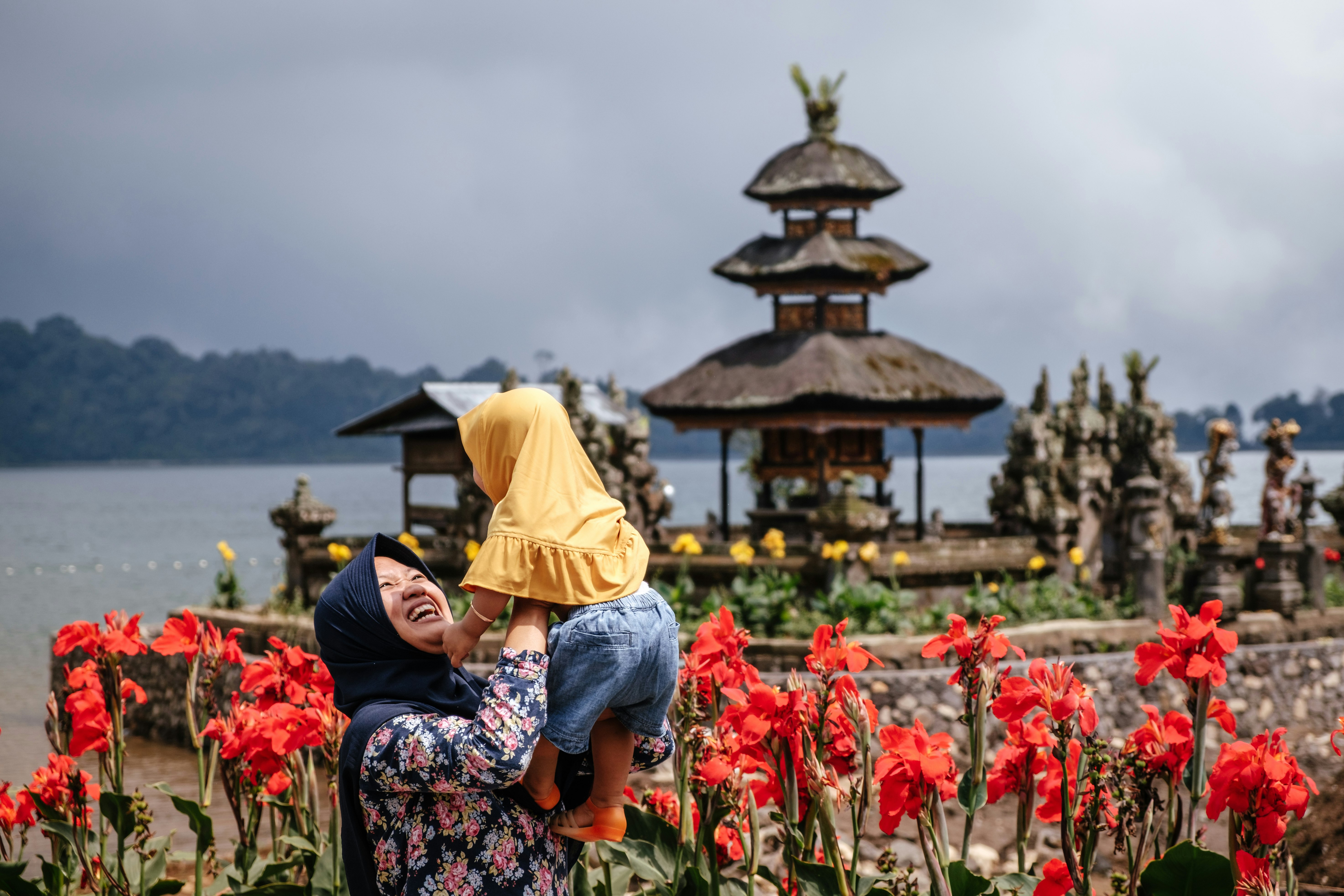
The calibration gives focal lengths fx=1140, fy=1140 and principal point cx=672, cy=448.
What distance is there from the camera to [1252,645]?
10.8m

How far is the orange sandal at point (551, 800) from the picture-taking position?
102 inches

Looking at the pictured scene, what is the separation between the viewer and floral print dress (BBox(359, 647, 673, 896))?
7.82ft

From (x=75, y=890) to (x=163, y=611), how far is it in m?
34.9

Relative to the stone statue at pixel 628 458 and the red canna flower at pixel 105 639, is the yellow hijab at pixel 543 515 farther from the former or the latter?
the stone statue at pixel 628 458

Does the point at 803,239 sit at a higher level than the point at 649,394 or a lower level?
higher

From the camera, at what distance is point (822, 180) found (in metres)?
17.1

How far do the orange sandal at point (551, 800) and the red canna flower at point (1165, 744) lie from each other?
154cm

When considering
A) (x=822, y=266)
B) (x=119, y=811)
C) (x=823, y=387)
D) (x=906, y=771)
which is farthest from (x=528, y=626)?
(x=822, y=266)

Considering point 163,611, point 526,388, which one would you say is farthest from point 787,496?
point 163,611

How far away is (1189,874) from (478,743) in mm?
2018

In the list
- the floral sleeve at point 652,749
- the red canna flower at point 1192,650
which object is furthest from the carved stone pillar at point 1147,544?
the floral sleeve at point 652,749

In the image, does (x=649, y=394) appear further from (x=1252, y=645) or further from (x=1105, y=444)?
(x=1252, y=645)

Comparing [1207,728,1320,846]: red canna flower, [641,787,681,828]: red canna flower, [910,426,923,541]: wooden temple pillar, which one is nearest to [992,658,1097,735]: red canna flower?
[1207,728,1320,846]: red canna flower

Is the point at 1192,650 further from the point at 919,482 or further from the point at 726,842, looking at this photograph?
the point at 919,482
